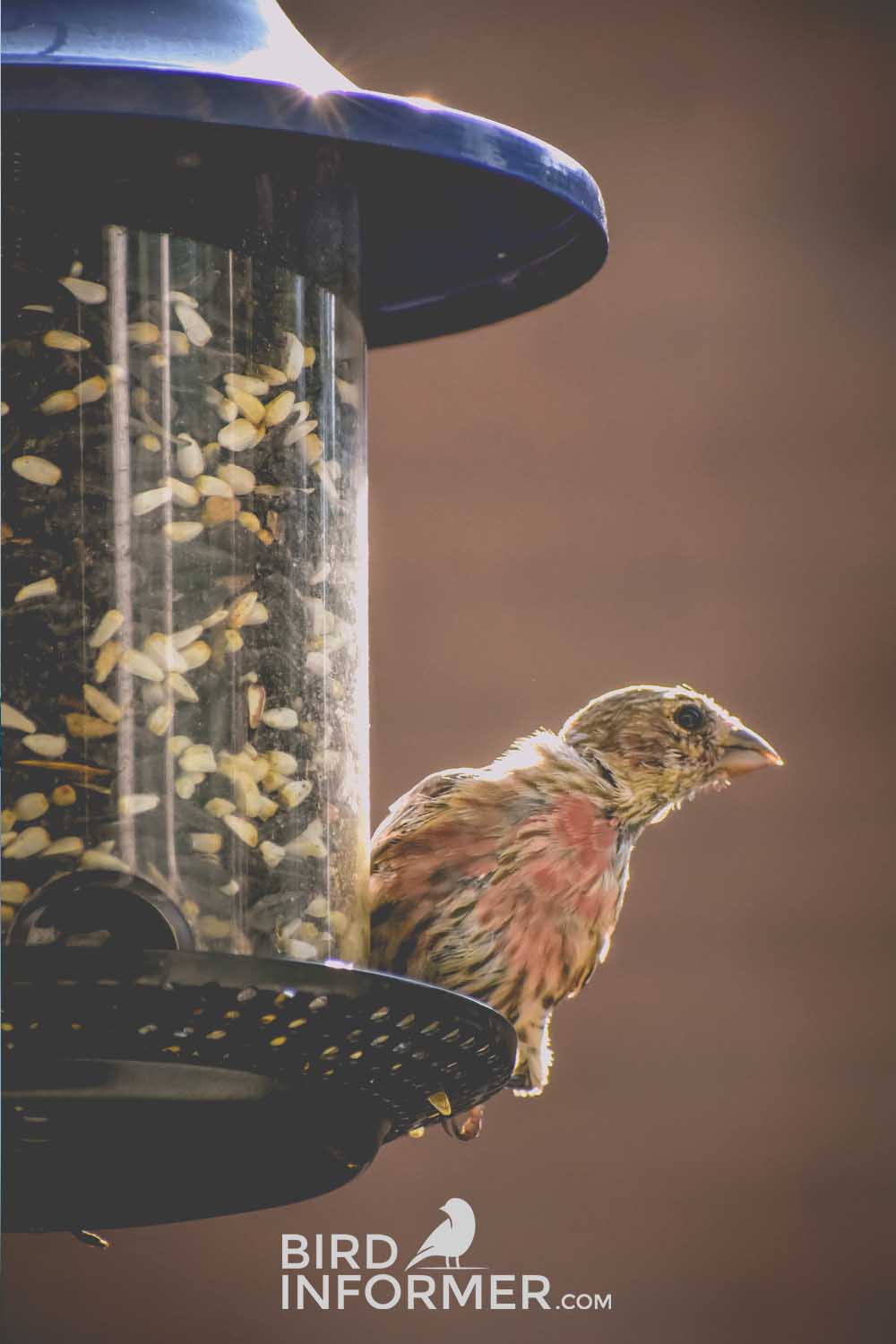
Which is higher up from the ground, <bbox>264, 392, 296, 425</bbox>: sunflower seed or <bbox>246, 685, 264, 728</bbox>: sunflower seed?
<bbox>264, 392, 296, 425</bbox>: sunflower seed

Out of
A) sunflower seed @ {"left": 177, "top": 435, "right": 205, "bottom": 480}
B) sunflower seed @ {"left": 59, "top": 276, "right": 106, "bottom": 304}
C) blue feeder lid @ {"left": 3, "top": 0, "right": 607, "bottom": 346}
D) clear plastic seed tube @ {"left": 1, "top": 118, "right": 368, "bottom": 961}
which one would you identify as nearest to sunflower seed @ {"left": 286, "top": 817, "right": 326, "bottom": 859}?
clear plastic seed tube @ {"left": 1, "top": 118, "right": 368, "bottom": 961}

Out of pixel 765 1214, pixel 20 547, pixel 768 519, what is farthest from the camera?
pixel 768 519

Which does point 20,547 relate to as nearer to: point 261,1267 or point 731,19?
point 261,1267

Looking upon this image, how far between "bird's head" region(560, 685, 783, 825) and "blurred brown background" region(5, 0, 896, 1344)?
17.2 ft

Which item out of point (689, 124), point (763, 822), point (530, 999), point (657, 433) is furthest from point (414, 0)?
point (530, 999)

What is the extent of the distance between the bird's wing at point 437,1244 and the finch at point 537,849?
5.40m

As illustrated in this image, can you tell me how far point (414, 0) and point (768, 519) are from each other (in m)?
2.86

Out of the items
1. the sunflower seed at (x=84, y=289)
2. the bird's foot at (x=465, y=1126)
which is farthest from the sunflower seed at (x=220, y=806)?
the bird's foot at (x=465, y=1126)

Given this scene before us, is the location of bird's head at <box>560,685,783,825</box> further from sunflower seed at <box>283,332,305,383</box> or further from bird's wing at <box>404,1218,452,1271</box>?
bird's wing at <box>404,1218,452,1271</box>

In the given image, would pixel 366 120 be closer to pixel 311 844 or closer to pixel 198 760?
pixel 198 760

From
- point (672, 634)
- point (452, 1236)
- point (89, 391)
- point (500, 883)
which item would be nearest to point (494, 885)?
point (500, 883)

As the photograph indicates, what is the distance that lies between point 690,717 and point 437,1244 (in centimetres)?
557

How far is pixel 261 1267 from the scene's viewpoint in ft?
35.7

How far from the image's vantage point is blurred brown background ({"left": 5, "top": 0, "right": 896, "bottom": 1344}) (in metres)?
10.8
